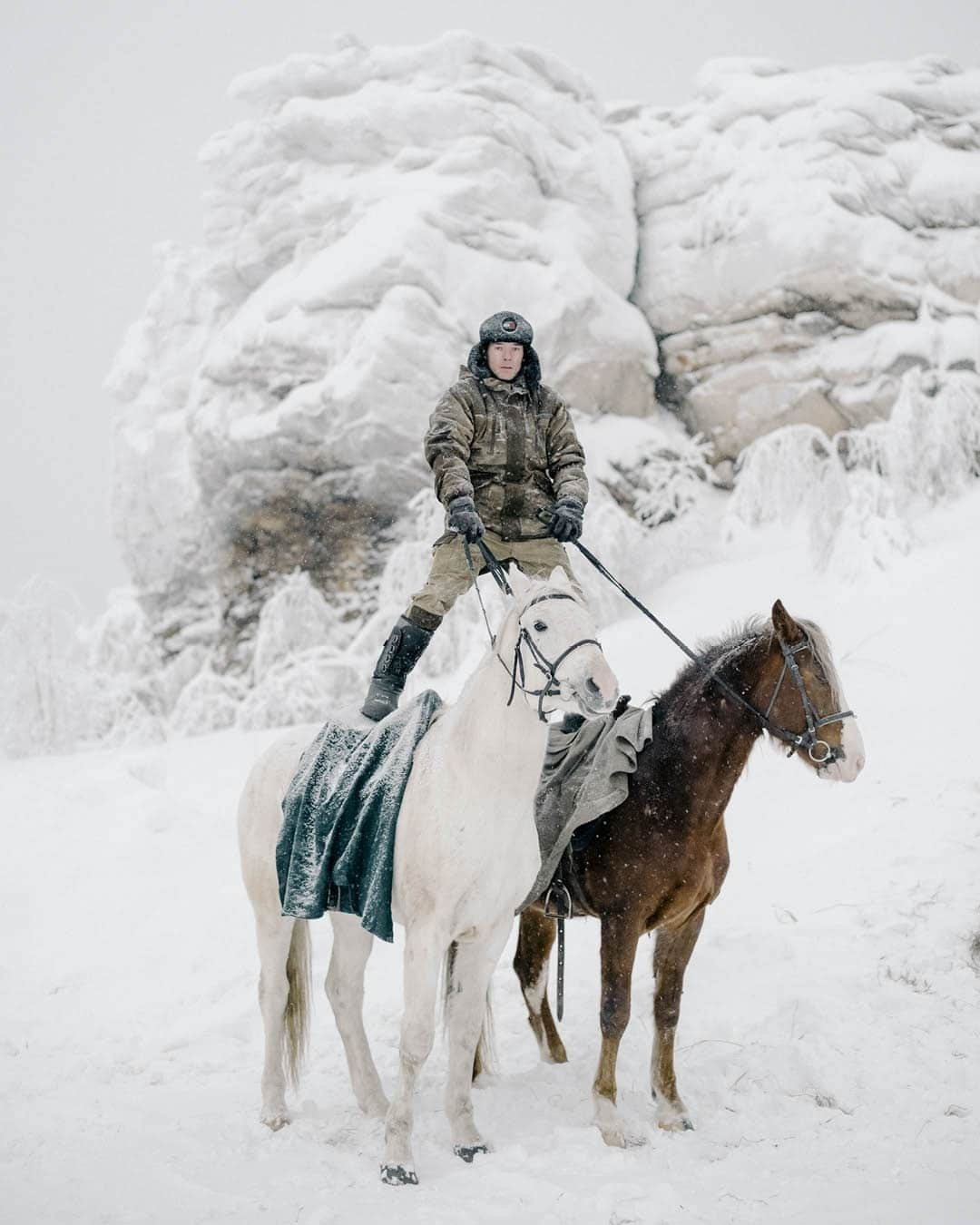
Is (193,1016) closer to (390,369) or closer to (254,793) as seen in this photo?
(254,793)

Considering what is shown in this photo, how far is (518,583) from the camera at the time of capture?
12.2 feet

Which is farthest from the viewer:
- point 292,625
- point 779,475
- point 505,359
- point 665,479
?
point 292,625

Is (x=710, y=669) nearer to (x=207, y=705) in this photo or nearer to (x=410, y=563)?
(x=410, y=563)

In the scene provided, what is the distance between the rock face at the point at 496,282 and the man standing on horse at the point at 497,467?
841cm

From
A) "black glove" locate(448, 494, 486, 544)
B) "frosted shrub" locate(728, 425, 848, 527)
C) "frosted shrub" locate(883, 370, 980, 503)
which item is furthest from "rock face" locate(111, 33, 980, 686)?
"black glove" locate(448, 494, 486, 544)

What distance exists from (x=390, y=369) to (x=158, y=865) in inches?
333

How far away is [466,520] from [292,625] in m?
11.2

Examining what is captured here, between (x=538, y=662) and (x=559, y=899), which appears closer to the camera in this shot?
(x=538, y=662)

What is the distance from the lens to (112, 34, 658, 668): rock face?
1458cm

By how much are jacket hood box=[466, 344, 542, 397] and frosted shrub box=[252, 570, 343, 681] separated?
10256mm

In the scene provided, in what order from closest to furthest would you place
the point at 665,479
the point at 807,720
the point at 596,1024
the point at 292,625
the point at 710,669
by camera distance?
the point at 807,720 → the point at 710,669 → the point at 596,1024 → the point at 665,479 → the point at 292,625

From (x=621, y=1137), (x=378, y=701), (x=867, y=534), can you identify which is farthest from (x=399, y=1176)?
(x=867, y=534)

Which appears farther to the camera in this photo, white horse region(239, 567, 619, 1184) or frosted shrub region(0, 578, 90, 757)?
frosted shrub region(0, 578, 90, 757)

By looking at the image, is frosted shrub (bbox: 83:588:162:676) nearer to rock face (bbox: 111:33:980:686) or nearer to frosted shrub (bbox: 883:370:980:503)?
rock face (bbox: 111:33:980:686)
